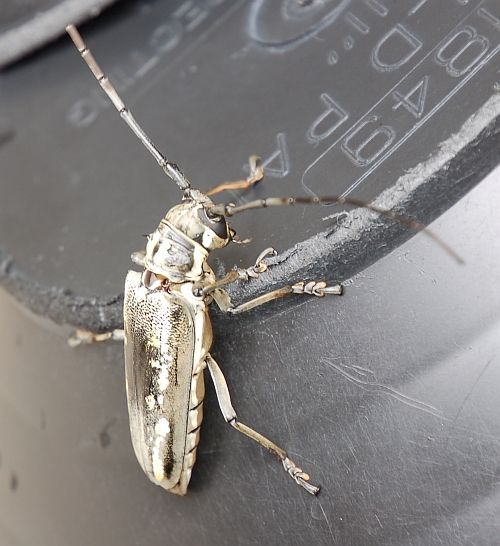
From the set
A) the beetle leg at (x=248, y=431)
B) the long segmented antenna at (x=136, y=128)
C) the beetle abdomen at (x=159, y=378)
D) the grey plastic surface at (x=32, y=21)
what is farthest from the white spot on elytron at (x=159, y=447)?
the grey plastic surface at (x=32, y=21)

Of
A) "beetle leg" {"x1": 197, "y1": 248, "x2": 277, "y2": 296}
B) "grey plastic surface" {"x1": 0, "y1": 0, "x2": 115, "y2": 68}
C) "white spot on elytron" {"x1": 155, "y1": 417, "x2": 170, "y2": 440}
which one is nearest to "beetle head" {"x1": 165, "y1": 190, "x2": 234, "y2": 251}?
"beetle leg" {"x1": 197, "y1": 248, "x2": 277, "y2": 296}

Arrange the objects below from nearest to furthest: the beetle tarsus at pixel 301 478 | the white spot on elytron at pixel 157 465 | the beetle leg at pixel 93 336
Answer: the beetle tarsus at pixel 301 478, the white spot on elytron at pixel 157 465, the beetle leg at pixel 93 336

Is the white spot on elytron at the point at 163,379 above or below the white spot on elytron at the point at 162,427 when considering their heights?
above

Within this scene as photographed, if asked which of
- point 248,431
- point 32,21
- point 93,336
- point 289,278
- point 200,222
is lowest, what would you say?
point 32,21

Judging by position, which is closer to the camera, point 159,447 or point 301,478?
point 301,478

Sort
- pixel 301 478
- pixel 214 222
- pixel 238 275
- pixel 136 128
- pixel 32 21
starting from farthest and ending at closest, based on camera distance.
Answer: pixel 32 21
pixel 136 128
pixel 214 222
pixel 238 275
pixel 301 478

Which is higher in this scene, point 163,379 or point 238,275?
point 238,275

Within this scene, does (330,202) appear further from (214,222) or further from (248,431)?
(248,431)

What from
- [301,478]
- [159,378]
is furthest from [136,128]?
[301,478]

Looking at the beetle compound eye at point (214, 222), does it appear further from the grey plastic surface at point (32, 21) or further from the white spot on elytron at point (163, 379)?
the grey plastic surface at point (32, 21)
